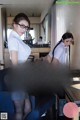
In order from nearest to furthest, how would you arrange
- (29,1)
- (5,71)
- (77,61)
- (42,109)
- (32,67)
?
1. (32,67)
2. (5,71)
3. (42,109)
4. (77,61)
5. (29,1)

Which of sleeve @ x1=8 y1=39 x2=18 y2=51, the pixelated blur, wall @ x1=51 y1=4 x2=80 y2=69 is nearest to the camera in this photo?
the pixelated blur

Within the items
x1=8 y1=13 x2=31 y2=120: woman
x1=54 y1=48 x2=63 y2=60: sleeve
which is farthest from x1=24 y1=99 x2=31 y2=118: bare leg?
x1=54 y1=48 x2=63 y2=60: sleeve

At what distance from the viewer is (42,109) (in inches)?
77.8

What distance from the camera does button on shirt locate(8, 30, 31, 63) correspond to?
1775 millimetres

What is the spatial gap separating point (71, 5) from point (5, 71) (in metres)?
2.81

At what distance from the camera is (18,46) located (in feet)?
5.92

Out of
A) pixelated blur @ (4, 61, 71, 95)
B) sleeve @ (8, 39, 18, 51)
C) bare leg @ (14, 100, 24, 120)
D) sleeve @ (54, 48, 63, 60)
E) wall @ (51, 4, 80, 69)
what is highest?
wall @ (51, 4, 80, 69)

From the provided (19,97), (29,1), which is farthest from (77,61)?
(19,97)

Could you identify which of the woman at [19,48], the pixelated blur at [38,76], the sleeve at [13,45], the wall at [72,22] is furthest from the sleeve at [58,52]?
the wall at [72,22]

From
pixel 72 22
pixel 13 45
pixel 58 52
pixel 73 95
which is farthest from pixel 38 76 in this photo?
pixel 72 22

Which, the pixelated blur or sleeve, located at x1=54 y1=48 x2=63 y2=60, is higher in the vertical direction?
sleeve, located at x1=54 y1=48 x2=63 y2=60

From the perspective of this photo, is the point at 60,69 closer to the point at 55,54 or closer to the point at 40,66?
the point at 40,66

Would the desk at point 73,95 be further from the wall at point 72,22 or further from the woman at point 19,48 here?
the wall at point 72,22

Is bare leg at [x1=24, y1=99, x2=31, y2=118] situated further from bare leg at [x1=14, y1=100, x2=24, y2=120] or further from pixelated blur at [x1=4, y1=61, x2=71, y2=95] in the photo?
pixelated blur at [x1=4, y1=61, x2=71, y2=95]
